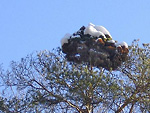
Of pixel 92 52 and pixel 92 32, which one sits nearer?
pixel 92 52

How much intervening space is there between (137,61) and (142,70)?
62cm

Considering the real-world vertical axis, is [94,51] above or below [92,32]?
below

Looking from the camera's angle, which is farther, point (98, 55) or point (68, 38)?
point (68, 38)

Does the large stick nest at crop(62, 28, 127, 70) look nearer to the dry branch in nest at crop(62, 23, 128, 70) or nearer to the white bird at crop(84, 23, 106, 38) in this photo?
the dry branch in nest at crop(62, 23, 128, 70)

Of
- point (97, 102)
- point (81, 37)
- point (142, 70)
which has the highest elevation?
point (81, 37)

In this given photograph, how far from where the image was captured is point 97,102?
419 inches

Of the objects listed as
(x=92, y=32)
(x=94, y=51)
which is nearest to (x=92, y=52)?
(x=94, y=51)

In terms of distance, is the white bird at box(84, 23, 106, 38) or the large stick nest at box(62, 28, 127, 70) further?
the white bird at box(84, 23, 106, 38)

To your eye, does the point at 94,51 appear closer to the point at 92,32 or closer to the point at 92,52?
the point at 92,52

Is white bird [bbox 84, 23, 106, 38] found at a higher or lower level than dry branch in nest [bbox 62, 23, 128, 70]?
higher

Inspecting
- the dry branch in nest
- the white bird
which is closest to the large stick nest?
the dry branch in nest

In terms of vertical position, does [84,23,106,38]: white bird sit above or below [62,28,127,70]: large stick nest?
above

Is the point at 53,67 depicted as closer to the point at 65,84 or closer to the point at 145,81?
the point at 65,84

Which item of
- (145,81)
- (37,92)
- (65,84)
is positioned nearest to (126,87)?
(145,81)
